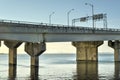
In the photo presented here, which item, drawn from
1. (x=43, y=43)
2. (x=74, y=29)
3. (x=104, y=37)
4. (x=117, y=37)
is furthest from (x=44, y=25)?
(x=117, y=37)

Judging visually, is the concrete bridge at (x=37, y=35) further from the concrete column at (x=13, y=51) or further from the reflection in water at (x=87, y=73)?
the reflection in water at (x=87, y=73)

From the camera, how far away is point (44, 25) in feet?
321

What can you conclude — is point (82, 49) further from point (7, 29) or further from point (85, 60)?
point (7, 29)

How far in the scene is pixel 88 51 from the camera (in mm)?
132875

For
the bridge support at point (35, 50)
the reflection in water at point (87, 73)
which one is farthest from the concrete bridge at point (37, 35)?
the reflection in water at point (87, 73)

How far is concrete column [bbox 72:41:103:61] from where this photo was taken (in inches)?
5162

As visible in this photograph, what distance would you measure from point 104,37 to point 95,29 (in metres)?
11.1

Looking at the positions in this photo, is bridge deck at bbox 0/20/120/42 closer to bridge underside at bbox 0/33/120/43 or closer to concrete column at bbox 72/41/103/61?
bridge underside at bbox 0/33/120/43

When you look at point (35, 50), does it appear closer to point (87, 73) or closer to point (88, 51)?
point (87, 73)

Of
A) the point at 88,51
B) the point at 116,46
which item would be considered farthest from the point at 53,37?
the point at 116,46

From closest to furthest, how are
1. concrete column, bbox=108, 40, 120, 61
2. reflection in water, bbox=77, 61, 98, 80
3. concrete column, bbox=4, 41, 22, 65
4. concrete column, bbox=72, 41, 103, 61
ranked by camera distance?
reflection in water, bbox=77, 61, 98, 80, concrete column, bbox=4, 41, 22, 65, concrete column, bbox=72, 41, 103, 61, concrete column, bbox=108, 40, 120, 61

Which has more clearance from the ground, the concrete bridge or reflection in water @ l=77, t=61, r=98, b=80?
the concrete bridge

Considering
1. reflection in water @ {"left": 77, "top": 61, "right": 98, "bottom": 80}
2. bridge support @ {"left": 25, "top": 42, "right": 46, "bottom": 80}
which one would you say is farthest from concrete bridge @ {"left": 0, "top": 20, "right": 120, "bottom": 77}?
reflection in water @ {"left": 77, "top": 61, "right": 98, "bottom": 80}

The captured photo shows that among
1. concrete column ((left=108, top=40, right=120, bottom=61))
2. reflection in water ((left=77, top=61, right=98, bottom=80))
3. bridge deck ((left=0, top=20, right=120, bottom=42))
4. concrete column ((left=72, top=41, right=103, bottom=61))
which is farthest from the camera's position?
concrete column ((left=108, top=40, right=120, bottom=61))
